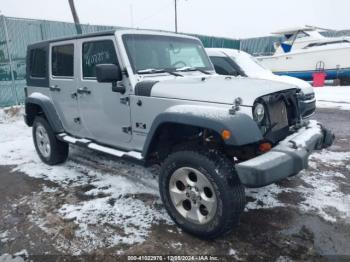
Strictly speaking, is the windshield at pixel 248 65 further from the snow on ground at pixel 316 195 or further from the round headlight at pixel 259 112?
the round headlight at pixel 259 112

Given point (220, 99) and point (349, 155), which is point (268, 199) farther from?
point (349, 155)

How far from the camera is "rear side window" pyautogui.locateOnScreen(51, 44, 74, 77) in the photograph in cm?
428

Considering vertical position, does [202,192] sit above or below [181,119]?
below

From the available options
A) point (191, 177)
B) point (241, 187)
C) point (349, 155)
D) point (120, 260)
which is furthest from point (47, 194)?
point (349, 155)

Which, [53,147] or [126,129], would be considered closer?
[126,129]

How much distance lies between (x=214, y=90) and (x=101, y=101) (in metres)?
1.59

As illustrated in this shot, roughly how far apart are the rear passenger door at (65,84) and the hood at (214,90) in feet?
5.44

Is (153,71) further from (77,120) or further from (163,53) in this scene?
(77,120)

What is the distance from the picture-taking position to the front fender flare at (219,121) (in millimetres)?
2469

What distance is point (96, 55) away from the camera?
3.87 m

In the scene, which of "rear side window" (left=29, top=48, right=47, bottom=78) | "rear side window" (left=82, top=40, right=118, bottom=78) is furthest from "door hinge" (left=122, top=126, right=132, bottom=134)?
"rear side window" (left=29, top=48, right=47, bottom=78)

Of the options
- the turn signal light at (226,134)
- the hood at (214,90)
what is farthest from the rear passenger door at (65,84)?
the turn signal light at (226,134)

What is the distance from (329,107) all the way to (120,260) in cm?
926

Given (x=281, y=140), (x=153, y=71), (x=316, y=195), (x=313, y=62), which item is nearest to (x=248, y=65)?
(x=316, y=195)
